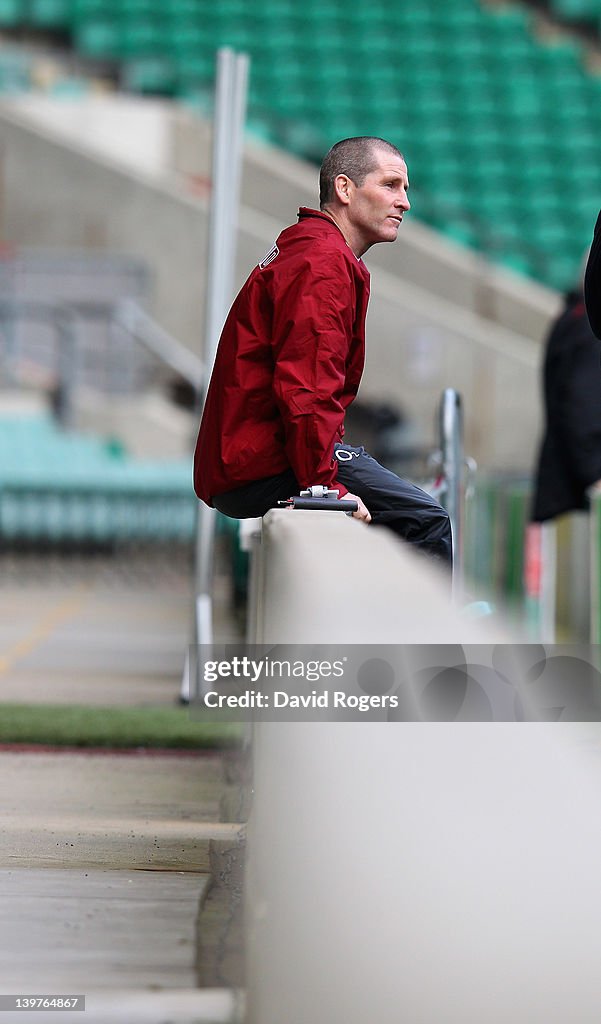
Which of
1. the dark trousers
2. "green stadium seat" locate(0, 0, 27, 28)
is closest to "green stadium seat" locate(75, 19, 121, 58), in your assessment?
"green stadium seat" locate(0, 0, 27, 28)

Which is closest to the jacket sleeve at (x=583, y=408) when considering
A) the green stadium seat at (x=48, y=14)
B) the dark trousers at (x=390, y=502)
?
the dark trousers at (x=390, y=502)

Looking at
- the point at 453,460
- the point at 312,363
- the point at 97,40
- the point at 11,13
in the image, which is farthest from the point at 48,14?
the point at 312,363

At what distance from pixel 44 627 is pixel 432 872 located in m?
8.05

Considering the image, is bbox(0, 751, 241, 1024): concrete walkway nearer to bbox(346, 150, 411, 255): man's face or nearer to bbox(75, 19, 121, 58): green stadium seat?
bbox(346, 150, 411, 255): man's face

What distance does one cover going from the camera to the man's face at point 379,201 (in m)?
3.69

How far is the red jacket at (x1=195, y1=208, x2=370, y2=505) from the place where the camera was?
3.44 meters

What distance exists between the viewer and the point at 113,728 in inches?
218

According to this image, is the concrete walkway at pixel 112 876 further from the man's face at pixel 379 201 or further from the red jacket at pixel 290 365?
the man's face at pixel 379 201

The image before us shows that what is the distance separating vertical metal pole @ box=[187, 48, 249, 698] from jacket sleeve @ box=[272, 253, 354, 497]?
2.64 meters

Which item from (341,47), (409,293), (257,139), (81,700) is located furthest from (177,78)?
(81,700)

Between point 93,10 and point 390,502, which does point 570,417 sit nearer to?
point 390,502

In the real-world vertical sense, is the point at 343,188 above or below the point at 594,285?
above

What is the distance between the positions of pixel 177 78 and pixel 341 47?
2.68m

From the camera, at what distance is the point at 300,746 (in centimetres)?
209
